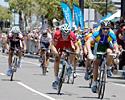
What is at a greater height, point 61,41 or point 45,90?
point 61,41

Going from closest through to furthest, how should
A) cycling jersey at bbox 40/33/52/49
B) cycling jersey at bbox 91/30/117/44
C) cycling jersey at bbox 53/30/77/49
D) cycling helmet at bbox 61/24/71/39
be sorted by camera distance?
cycling jersey at bbox 91/30/117/44, cycling helmet at bbox 61/24/71/39, cycling jersey at bbox 53/30/77/49, cycling jersey at bbox 40/33/52/49

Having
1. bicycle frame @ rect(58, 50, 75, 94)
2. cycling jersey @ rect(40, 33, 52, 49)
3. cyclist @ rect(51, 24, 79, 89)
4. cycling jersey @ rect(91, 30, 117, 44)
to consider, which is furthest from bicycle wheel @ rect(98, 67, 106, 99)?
cycling jersey @ rect(40, 33, 52, 49)

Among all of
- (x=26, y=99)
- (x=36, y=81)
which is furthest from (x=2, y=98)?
(x=36, y=81)

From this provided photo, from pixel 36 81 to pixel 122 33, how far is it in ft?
15.9

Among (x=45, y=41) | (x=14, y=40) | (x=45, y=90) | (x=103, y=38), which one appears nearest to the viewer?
(x=103, y=38)

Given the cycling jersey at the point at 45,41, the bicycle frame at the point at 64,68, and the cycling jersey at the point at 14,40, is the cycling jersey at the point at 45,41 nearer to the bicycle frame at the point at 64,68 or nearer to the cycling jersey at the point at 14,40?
the cycling jersey at the point at 14,40

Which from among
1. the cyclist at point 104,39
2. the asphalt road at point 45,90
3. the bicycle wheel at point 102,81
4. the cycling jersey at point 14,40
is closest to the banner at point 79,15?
the asphalt road at point 45,90

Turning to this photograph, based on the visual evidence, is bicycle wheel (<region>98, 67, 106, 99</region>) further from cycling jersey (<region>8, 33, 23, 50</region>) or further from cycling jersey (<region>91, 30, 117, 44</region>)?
cycling jersey (<region>8, 33, 23, 50</region>)

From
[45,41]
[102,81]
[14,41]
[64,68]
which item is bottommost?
[102,81]

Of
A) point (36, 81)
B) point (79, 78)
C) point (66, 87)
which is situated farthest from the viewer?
point (79, 78)

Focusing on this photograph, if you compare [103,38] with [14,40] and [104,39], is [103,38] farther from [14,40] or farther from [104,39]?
[14,40]

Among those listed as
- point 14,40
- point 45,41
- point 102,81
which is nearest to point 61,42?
point 102,81

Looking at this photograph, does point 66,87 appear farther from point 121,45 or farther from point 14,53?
point 121,45

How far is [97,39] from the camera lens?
14781mm
